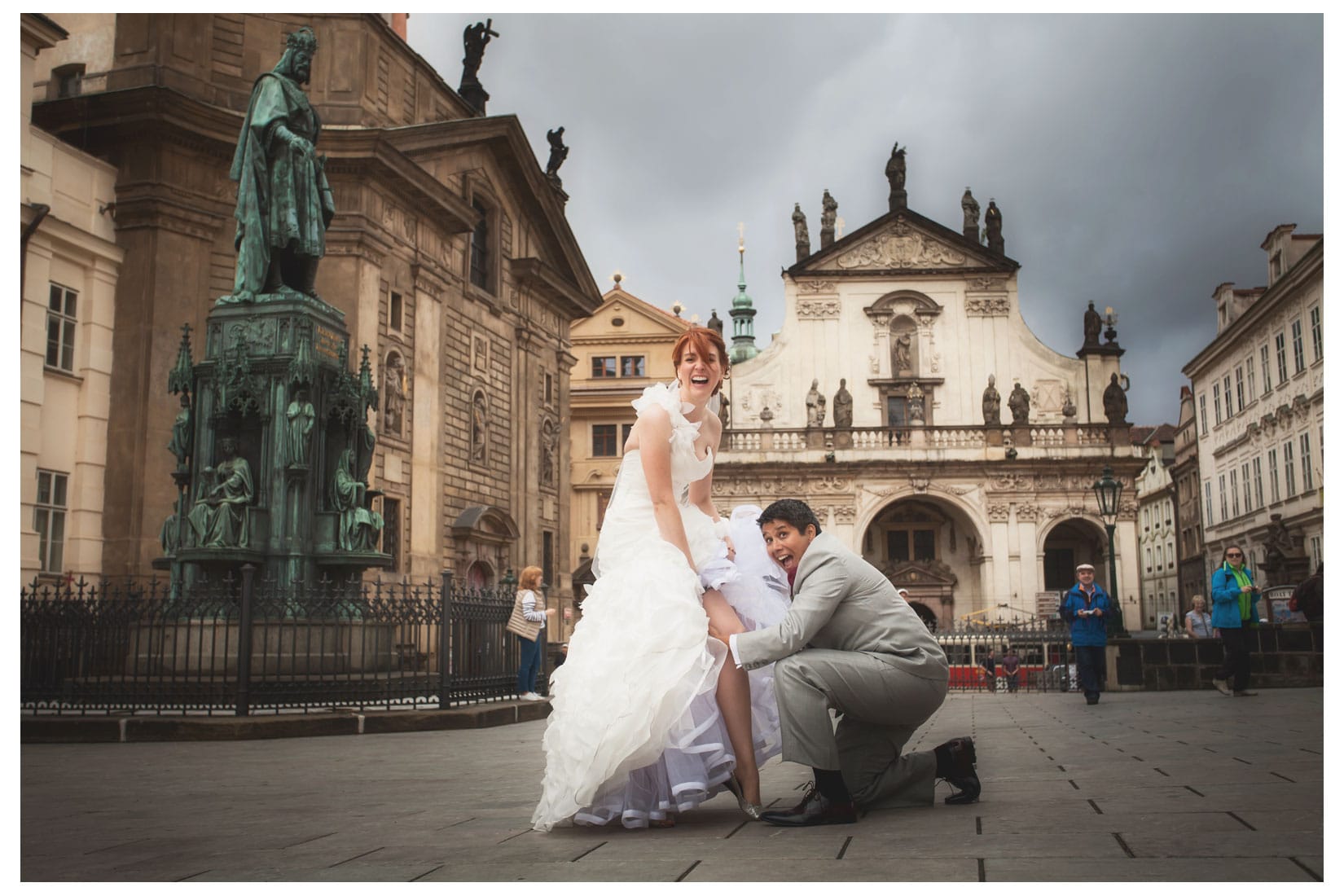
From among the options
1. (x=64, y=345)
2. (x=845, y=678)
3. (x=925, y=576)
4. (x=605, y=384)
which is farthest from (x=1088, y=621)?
(x=605, y=384)

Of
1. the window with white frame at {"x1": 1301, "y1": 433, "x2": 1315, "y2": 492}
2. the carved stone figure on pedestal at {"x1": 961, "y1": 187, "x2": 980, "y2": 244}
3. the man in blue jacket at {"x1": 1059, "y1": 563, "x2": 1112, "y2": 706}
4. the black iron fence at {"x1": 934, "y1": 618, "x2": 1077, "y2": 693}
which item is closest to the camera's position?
the man in blue jacket at {"x1": 1059, "y1": 563, "x2": 1112, "y2": 706}

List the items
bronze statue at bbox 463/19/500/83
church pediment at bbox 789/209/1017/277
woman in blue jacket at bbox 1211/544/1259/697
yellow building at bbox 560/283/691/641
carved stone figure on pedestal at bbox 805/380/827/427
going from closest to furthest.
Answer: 1. woman in blue jacket at bbox 1211/544/1259/697
2. bronze statue at bbox 463/19/500/83
3. yellow building at bbox 560/283/691/641
4. carved stone figure on pedestal at bbox 805/380/827/427
5. church pediment at bbox 789/209/1017/277

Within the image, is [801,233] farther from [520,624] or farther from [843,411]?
[520,624]

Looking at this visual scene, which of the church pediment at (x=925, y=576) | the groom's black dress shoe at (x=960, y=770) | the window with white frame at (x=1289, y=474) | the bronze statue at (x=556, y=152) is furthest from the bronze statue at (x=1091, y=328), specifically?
the groom's black dress shoe at (x=960, y=770)

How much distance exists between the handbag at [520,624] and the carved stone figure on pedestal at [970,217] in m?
37.4

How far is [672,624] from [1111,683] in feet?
45.4

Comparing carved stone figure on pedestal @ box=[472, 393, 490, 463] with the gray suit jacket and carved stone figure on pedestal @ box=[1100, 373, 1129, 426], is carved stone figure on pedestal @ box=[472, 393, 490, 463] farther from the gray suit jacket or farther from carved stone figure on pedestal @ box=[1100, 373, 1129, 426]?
carved stone figure on pedestal @ box=[1100, 373, 1129, 426]

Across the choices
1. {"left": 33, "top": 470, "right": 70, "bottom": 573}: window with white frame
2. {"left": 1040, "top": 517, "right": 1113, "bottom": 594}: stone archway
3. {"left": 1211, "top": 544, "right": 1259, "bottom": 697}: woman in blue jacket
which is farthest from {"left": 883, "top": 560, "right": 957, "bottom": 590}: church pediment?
{"left": 33, "top": 470, "right": 70, "bottom": 573}: window with white frame

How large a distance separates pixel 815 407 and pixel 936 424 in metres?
4.80

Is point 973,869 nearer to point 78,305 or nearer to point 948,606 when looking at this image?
point 78,305

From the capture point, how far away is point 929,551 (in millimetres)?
44469

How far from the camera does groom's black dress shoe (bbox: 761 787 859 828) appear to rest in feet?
12.7

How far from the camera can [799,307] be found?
1799 inches

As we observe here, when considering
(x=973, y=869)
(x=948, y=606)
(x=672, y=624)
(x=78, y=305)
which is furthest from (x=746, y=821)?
(x=948, y=606)
